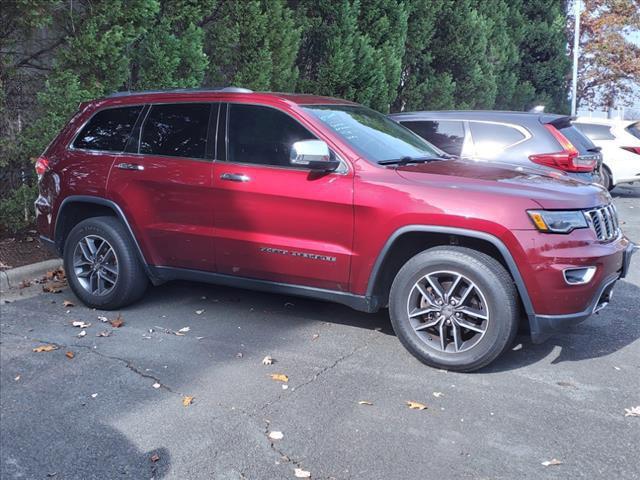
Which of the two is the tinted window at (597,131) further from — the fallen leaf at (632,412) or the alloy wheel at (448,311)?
the fallen leaf at (632,412)

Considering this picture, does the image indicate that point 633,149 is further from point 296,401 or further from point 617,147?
point 296,401

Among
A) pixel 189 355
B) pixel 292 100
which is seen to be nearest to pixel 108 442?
pixel 189 355

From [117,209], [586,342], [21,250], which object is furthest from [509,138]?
[21,250]

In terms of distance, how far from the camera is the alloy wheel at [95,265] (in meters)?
5.73

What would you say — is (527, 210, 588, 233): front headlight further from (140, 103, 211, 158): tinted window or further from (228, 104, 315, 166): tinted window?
(140, 103, 211, 158): tinted window

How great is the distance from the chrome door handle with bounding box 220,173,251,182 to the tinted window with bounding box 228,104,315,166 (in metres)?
0.13

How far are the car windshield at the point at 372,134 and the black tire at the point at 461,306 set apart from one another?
0.92 m

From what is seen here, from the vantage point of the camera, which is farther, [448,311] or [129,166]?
[129,166]

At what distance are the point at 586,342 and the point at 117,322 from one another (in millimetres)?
3711

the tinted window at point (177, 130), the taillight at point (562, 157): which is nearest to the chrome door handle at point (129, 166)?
the tinted window at point (177, 130)

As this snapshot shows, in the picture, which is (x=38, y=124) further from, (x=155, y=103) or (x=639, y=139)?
(x=639, y=139)

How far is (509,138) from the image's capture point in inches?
306

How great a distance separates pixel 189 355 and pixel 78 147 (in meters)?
2.39

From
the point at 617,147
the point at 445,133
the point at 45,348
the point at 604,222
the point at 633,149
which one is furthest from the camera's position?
the point at 617,147
